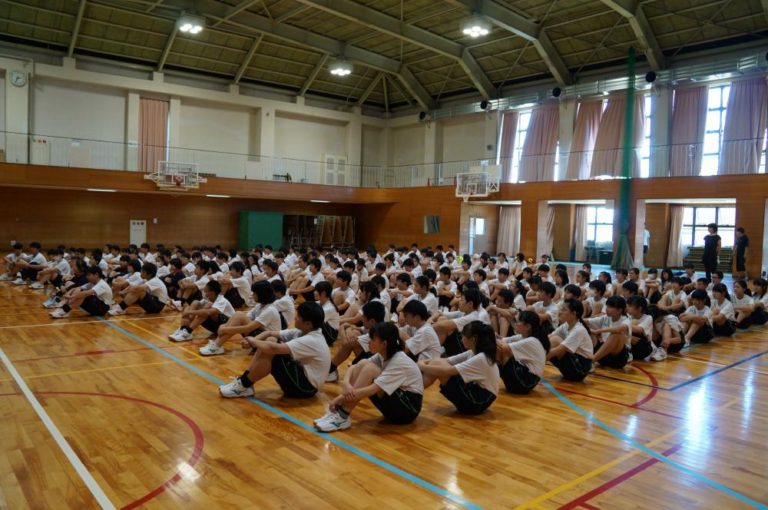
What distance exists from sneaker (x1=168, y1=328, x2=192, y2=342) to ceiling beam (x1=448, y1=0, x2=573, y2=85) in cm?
1573

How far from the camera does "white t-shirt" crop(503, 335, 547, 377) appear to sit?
6.53 meters

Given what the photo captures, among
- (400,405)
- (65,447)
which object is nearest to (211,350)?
(65,447)

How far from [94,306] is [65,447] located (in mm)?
6858

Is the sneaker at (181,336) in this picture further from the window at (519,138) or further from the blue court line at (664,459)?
the window at (519,138)

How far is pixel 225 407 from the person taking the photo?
232 inches

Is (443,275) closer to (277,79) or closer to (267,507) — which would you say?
(267,507)

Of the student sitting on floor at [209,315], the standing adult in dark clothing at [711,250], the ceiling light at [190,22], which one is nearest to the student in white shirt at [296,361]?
the student sitting on floor at [209,315]

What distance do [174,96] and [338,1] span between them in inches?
369

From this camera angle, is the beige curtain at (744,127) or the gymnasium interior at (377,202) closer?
the gymnasium interior at (377,202)

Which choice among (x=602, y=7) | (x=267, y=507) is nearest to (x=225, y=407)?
(x=267, y=507)

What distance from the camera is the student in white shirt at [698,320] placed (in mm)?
9992

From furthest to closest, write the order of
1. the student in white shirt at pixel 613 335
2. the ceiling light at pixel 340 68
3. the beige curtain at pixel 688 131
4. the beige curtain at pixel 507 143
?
the beige curtain at pixel 507 143, the ceiling light at pixel 340 68, the beige curtain at pixel 688 131, the student in white shirt at pixel 613 335

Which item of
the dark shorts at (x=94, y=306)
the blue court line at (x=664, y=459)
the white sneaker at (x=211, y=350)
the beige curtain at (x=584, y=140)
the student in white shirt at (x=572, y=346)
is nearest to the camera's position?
the blue court line at (x=664, y=459)

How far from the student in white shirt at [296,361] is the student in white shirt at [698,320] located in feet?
23.2
